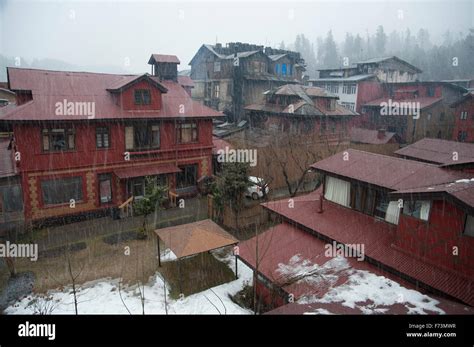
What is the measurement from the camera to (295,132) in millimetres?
27125

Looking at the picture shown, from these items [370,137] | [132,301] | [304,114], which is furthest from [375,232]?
[370,137]

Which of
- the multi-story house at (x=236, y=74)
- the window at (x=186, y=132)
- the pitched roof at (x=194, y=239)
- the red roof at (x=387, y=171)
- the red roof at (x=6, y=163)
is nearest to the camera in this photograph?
the red roof at (x=387, y=171)

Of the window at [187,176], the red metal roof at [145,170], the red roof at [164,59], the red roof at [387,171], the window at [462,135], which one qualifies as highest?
the red roof at [164,59]

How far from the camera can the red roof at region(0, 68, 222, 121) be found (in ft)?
51.4

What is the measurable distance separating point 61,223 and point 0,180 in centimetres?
338

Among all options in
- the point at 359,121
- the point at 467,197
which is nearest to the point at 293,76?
the point at 359,121

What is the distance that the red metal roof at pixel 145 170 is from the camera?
17766 millimetres

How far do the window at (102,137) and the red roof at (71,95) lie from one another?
2.58ft

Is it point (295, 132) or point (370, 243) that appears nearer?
point (370, 243)

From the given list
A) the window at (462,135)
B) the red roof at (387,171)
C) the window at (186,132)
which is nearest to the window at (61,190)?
the window at (186,132)

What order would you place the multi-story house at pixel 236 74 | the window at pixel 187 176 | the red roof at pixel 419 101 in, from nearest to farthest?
the window at pixel 187 176
the red roof at pixel 419 101
the multi-story house at pixel 236 74

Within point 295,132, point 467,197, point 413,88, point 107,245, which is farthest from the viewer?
point 413,88

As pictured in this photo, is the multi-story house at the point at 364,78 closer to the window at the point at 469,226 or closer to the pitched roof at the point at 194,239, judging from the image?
the pitched roof at the point at 194,239
